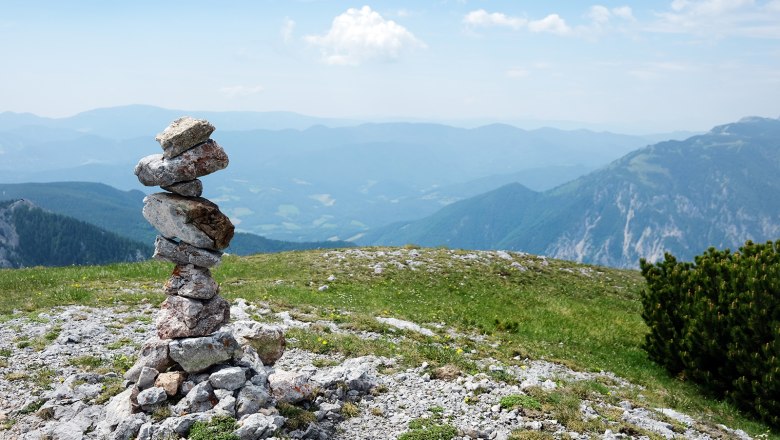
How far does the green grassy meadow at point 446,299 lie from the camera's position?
2058 centimetres

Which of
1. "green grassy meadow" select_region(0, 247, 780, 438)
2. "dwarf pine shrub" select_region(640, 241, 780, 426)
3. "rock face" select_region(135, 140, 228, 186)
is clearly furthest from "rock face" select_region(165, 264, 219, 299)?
"dwarf pine shrub" select_region(640, 241, 780, 426)

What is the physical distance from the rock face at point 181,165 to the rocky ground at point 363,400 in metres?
6.33

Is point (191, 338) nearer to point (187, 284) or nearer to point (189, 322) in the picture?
point (189, 322)

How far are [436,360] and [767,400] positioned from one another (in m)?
12.0

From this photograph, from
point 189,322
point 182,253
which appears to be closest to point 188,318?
point 189,322

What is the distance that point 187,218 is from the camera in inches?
559

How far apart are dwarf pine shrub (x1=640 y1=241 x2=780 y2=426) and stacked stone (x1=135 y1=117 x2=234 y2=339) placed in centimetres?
1908

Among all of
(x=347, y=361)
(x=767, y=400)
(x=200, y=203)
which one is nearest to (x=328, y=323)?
(x=347, y=361)

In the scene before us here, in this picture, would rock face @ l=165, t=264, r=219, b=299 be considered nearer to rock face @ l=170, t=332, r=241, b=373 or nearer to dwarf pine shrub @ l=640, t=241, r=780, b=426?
rock face @ l=170, t=332, r=241, b=373

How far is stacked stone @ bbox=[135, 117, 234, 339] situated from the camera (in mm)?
13992

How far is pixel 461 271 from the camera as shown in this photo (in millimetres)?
38094

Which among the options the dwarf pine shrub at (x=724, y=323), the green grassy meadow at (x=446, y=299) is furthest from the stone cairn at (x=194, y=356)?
the dwarf pine shrub at (x=724, y=323)

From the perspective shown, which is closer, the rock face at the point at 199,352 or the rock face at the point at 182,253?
the rock face at the point at 199,352

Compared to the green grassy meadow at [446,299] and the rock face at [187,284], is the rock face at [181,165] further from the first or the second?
the green grassy meadow at [446,299]
